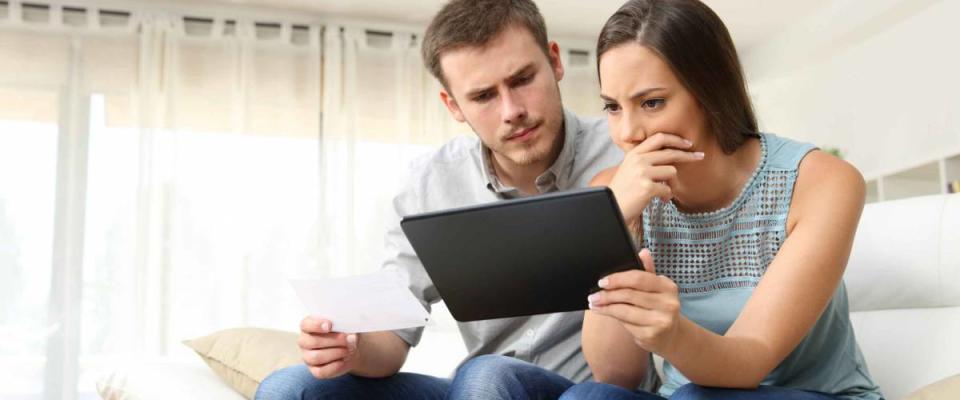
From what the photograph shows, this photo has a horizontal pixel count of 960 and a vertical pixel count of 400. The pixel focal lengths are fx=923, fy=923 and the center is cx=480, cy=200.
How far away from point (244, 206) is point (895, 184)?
313 centimetres

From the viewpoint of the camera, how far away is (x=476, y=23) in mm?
1762

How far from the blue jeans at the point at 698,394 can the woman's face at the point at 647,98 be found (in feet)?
1.14

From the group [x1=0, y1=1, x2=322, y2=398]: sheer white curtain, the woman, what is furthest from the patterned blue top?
[x1=0, y1=1, x2=322, y2=398]: sheer white curtain

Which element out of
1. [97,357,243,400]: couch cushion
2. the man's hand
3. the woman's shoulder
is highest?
the woman's shoulder

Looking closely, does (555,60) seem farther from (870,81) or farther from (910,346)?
(870,81)

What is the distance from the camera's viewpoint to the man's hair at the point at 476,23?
5.75ft

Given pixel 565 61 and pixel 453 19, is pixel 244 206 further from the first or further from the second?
pixel 453 19

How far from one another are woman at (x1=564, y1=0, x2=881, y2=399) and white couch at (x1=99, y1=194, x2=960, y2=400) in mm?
365

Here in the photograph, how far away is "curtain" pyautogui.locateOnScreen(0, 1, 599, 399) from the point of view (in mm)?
4508

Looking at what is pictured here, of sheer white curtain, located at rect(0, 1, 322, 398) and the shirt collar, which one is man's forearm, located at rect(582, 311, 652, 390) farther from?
sheer white curtain, located at rect(0, 1, 322, 398)

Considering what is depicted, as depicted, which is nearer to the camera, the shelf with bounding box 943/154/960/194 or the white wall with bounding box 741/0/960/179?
the shelf with bounding box 943/154/960/194

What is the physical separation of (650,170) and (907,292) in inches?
29.2

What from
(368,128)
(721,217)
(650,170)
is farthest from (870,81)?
(650,170)

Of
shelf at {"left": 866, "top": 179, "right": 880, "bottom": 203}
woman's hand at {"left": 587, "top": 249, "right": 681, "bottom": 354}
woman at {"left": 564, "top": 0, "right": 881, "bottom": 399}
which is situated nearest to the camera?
woman's hand at {"left": 587, "top": 249, "right": 681, "bottom": 354}
